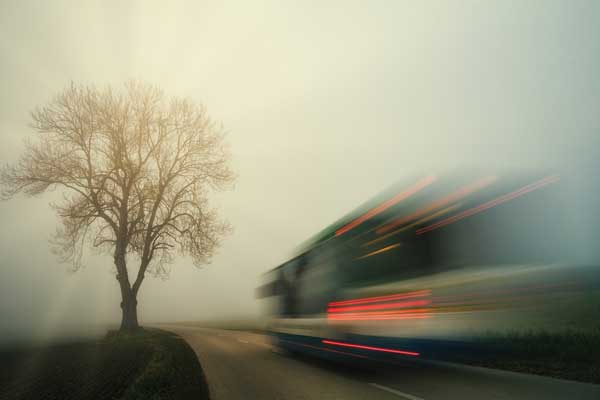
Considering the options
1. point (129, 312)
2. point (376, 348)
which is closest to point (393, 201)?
point (376, 348)

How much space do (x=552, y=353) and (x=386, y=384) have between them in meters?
3.79

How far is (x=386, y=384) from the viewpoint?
6992mm

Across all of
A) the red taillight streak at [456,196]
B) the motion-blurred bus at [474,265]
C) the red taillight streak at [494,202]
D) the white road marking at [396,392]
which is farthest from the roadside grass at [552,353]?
the red taillight streak at [456,196]

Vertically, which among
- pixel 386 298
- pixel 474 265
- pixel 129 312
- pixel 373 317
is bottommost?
pixel 373 317

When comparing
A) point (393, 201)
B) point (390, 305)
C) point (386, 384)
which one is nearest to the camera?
point (390, 305)

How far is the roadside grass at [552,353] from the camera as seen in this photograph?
22.5 feet

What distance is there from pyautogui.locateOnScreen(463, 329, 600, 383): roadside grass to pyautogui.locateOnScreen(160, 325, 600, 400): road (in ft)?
1.42

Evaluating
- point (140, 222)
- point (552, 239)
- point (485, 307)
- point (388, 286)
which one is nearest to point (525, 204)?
point (552, 239)

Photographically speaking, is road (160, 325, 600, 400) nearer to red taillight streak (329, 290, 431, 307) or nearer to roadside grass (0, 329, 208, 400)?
roadside grass (0, 329, 208, 400)

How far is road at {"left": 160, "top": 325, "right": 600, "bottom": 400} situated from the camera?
19.2ft

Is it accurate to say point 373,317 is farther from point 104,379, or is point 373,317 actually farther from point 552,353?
point 104,379

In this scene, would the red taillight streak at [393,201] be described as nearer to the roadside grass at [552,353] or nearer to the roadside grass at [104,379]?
the roadside grass at [552,353]

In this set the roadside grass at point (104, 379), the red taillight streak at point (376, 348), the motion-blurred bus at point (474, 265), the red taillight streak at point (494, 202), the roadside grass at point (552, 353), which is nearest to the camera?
the motion-blurred bus at point (474, 265)

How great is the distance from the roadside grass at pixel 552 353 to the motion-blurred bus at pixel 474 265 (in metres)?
0.21
